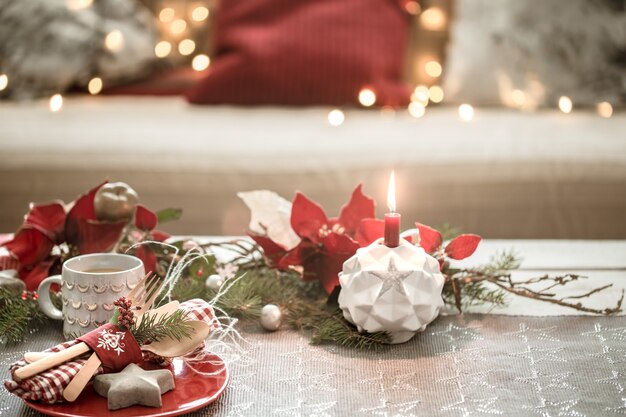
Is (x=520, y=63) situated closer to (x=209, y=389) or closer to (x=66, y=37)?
(x=66, y=37)

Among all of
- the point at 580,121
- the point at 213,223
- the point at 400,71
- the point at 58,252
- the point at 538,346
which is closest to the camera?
the point at 538,346

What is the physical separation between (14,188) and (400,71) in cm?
105

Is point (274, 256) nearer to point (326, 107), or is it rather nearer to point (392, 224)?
point (392, 224)

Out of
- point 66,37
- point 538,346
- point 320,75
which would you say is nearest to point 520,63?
point 320,75

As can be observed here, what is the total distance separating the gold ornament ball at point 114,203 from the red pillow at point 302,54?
1075 millimetres

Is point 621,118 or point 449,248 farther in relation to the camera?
point 621,118

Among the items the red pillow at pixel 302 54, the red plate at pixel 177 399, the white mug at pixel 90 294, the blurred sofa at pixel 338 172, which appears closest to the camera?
the red plate at pixel 177 399

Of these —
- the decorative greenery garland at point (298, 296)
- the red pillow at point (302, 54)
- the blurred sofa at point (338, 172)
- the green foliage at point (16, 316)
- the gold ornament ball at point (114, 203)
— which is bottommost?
the blurred sofa at point (338, 172)

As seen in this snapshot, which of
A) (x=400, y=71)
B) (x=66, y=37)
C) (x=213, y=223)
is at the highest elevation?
(x=66, y=37)

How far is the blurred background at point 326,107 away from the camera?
69.7 inches

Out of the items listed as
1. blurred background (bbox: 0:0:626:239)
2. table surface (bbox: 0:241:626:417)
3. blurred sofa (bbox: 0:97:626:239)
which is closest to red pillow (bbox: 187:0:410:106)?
blurred background (bbox: 0:0:626:239)

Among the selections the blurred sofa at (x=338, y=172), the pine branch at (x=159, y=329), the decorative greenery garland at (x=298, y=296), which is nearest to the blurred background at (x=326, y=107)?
the blurred sofa at (x=338, y=172)

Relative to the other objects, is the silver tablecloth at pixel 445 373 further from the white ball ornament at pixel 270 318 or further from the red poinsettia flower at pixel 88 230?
the red poinsettia flower at pixel 88 230

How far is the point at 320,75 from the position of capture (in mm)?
2051
